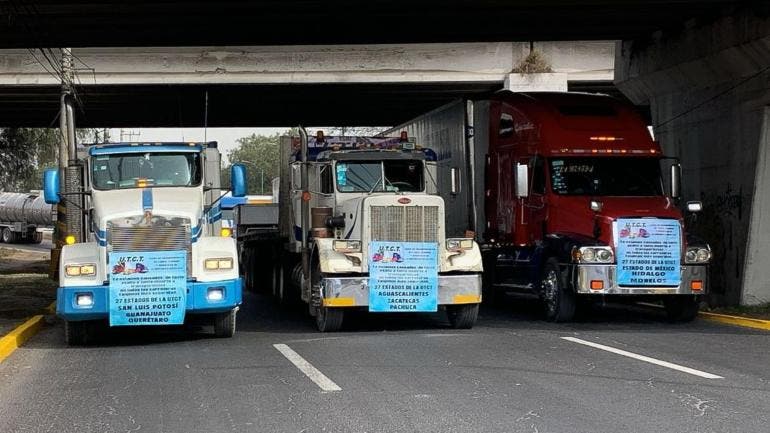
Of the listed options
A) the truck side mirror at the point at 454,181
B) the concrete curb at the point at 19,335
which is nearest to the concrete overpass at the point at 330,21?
the truck side mirror at the point at 454,181

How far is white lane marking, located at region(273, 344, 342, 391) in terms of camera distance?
10894mm

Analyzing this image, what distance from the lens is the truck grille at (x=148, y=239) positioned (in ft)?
49.3

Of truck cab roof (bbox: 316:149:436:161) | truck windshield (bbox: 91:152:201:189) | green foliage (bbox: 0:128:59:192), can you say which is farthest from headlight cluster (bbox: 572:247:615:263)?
green foliage (bbox: 0:128:59:192)

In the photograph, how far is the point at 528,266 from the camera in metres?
19.2

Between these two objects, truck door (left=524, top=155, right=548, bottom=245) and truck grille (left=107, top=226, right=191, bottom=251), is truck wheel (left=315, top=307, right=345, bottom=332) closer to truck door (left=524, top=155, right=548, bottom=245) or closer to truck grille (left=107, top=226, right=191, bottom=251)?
truck grille (left=107, top=226, right=191, bottom=251)

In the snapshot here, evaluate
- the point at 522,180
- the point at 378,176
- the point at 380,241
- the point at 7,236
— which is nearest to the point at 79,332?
the point at 380,241

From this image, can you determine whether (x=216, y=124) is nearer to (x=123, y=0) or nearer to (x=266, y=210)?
(x=266, y=210)

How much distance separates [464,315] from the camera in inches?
668

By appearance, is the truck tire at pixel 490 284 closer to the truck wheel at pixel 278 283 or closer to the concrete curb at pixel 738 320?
the concrete curb at pixel 738 320

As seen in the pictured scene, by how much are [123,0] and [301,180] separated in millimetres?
4441

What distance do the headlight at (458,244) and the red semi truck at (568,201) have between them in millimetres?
1447

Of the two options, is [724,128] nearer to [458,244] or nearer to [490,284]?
[490,284]

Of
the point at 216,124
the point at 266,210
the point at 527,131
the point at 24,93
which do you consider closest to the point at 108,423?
the point at 527,131

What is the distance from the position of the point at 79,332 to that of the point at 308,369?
4.71 metres
